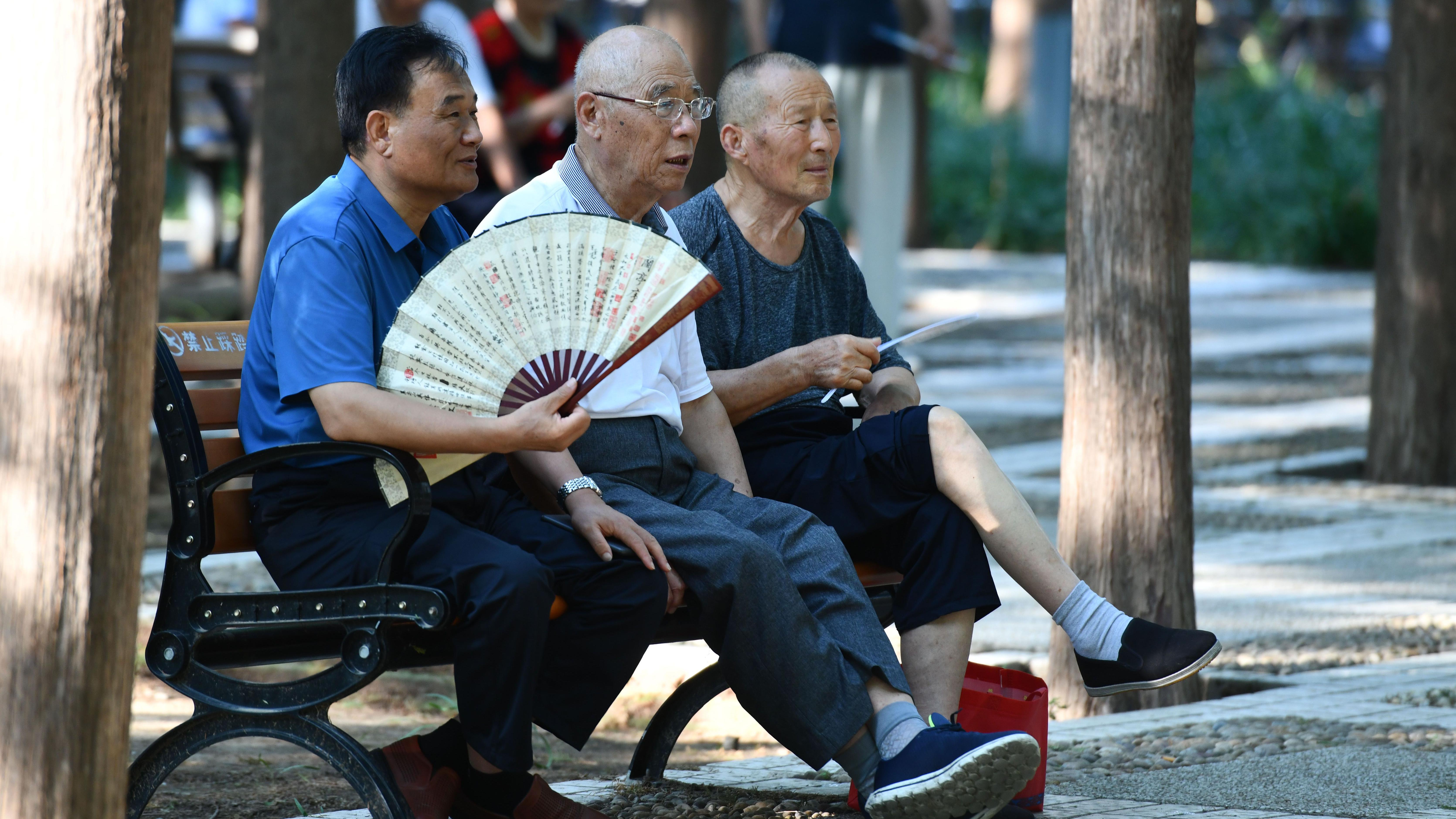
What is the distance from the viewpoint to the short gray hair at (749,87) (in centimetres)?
401

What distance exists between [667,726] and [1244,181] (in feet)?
51.9

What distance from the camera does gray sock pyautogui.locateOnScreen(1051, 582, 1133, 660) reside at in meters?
3.54

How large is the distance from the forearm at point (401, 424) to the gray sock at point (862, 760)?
2.73ft

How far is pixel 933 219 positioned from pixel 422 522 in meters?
17.3

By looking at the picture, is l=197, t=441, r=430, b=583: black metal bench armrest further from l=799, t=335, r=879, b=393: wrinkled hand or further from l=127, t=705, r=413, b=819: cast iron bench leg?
l=799, t=335, r=879, b=393: wrinkled hand

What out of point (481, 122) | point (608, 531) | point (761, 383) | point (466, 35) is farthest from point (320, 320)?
point (466, 35)

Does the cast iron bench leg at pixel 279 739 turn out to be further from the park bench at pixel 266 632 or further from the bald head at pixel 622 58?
the bald head at pixel 622 58

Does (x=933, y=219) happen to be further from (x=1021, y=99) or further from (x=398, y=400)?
(x=398, y=400)

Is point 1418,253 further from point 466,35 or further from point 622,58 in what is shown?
point 622,58

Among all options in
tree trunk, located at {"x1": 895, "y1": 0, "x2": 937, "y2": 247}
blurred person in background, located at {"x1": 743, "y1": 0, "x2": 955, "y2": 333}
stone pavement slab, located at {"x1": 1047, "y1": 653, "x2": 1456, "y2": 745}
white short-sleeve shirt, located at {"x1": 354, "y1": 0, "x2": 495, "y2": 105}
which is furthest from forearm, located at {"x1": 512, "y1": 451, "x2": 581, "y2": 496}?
tree trunk, located at {"x1": 895, "y1": 0, "x2": 937, "y2": 247}

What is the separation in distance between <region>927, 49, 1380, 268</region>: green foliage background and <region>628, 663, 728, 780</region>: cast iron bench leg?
1320cm

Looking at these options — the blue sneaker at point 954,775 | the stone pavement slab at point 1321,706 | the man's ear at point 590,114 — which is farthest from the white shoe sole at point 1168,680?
Answer: the man's ear at point 590,114

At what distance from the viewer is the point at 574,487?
3.36m

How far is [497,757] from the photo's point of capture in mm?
3016
